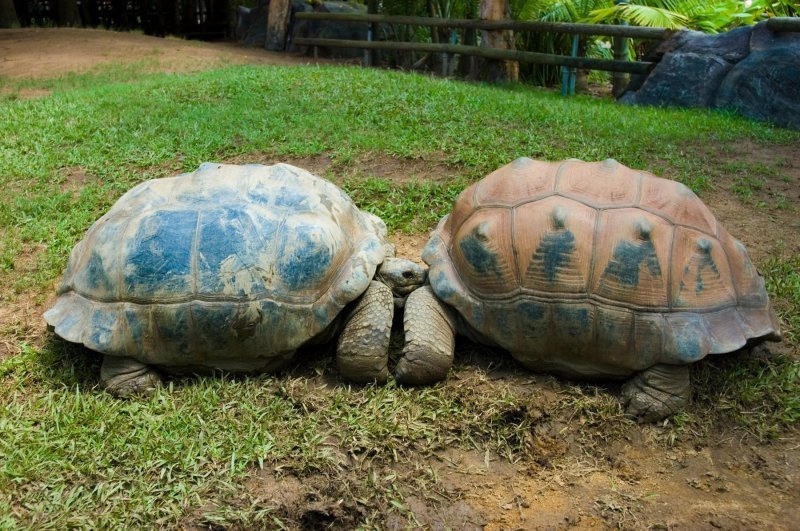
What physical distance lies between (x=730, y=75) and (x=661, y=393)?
23.6 ft

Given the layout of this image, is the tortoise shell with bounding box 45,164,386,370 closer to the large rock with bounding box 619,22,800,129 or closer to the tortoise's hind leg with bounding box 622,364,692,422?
the tortoise's hind leg with bounding box 622,364,692,422

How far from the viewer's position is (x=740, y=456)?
301 cm

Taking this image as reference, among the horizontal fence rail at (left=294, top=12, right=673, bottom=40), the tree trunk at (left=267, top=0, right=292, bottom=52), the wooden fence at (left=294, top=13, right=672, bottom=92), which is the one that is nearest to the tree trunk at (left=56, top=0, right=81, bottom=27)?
the tree trunk at (left=267, top=0, right=292, bottom=52)

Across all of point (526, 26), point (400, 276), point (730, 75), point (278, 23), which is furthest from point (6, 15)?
point (400, 276)

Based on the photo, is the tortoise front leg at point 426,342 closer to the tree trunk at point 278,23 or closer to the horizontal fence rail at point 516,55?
the horizontal fence rail at point 516,55

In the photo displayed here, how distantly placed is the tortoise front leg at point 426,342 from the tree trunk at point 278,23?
14.1m

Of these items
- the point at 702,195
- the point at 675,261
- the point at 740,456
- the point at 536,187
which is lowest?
the point at 740,456

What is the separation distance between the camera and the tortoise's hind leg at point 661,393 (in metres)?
3.20

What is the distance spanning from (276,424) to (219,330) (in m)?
0.55

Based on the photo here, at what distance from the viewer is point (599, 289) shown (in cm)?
321

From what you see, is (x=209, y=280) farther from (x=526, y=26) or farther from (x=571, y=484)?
(x=526, y=26)

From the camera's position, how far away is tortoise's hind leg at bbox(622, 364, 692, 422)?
10.5 ft

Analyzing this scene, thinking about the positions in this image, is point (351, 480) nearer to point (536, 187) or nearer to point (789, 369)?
point (536, 187)

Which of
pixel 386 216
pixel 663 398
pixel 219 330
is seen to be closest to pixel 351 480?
pixel 219 330
